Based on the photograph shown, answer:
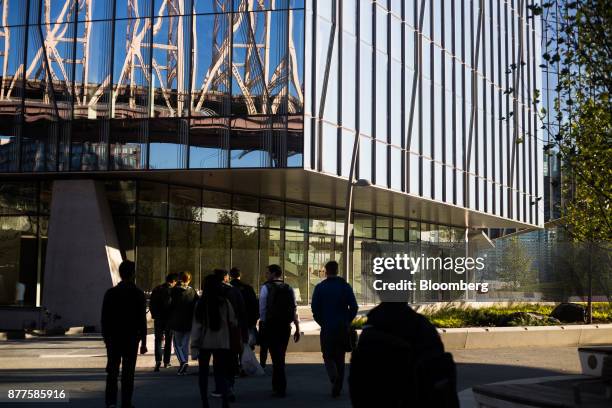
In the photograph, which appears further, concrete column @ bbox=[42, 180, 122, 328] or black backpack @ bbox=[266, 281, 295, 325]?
concrete column @ bbox=[42, 180, 122, 328]

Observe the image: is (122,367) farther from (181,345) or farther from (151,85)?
(151,85)

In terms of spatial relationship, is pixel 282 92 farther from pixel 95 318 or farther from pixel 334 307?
pixel 334 307

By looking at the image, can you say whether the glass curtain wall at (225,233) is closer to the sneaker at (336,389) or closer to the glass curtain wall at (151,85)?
the glass curtain wall at (151,85)

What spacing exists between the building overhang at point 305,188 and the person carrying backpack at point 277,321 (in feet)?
41.0

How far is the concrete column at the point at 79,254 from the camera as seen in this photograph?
2817 cm

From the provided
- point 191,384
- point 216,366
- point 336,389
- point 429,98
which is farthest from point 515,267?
point 216,366

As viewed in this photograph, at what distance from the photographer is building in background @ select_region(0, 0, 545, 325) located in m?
26.6

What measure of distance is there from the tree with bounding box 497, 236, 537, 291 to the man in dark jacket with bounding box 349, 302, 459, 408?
1054 inches

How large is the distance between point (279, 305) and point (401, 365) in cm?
928

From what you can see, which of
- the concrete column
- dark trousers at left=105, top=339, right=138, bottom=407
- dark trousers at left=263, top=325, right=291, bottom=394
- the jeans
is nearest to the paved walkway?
dark trousers at left=263, top=325, right=291, bottom=394

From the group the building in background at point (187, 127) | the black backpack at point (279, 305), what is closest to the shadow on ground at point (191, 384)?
the black backpack at point (279, 305)

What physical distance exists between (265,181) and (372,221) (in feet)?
45.7

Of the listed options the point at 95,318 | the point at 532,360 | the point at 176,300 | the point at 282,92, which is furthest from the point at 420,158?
the point at 176,300

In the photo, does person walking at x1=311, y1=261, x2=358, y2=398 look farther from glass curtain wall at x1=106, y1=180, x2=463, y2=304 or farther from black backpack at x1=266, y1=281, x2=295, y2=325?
glass curtain wall at x1=106, y1=180, x2=463, y2=304
